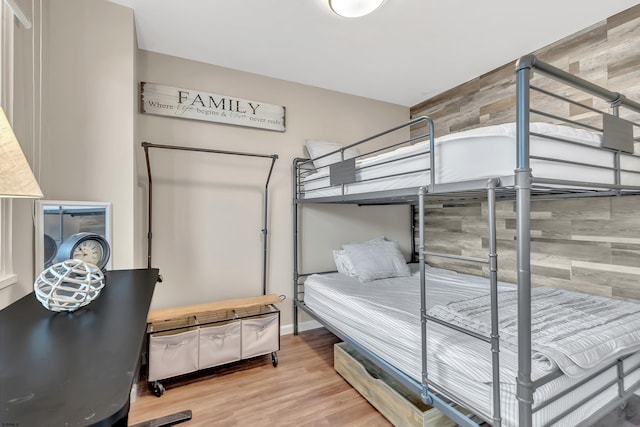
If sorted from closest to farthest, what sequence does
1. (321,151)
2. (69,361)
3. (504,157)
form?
(69,361) < (504,157) < (321,151)

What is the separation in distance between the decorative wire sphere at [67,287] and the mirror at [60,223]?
2.92 ft

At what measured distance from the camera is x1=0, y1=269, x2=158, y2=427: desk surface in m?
0.40

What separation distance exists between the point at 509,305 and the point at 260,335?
1.76 m

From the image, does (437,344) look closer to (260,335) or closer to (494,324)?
(494,324)

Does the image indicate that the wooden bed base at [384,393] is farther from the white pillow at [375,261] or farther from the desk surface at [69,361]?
the desk surface at [69,361]

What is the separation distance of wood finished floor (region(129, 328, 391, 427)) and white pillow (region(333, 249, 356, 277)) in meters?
0.78

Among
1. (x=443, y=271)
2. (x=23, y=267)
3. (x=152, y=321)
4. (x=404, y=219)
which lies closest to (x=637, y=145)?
(x=443, y=271)

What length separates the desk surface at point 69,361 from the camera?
401mm

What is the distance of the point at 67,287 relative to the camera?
2.73ft

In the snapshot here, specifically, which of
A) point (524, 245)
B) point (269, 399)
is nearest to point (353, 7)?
point (524, 245)

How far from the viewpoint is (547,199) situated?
91.7 inches

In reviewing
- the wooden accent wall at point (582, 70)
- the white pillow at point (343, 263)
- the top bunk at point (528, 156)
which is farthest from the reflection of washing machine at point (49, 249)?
the wooden accent wall at point (582, 70)

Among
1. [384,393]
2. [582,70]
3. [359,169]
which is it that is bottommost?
[384,393]

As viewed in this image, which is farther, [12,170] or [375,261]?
[375,261]
